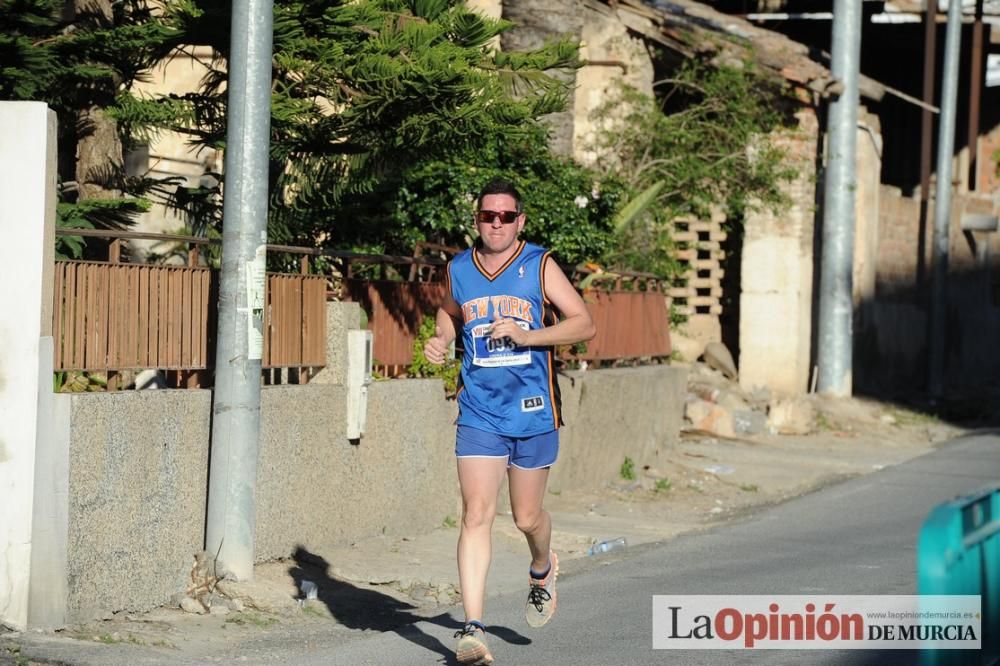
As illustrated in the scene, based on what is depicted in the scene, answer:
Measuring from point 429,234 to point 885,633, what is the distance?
19.7 ft

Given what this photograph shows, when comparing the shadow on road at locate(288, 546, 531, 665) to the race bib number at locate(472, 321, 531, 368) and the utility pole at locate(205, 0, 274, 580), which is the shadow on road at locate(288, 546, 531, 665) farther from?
the race bib number at locate(472, 321, 531, 368)

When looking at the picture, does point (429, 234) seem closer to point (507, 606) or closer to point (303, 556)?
point (303, 556)

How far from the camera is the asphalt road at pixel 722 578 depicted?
6945 mm

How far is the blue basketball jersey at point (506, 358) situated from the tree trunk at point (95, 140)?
13.0ft

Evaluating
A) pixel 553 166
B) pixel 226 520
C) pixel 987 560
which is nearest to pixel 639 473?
pixel 553 166

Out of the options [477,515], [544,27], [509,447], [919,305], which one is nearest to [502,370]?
[509,447]

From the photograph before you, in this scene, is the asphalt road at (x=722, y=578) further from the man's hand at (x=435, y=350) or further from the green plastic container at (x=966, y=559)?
the green plastic container at (x=966, y=559)

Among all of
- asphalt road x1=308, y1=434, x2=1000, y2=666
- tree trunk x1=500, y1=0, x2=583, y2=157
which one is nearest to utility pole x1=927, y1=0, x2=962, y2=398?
asphalt road x1=308, y1=434, x2=1000, y2=666

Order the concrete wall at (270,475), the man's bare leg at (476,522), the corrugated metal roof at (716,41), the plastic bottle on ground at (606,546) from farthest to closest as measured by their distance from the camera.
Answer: the corrugated metal roof at (716,41), the plastic bottle on ground at (606,546), the concrete wall at (270,475), the man's bare leg at (476,522)

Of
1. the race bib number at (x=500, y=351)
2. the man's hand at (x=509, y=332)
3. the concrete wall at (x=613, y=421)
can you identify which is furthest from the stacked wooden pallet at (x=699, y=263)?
the man's hand at (x=509, y=332)

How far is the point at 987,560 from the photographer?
520cm

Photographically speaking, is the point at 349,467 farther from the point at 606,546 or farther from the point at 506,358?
the point at 506,358

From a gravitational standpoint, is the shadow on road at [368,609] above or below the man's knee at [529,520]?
below

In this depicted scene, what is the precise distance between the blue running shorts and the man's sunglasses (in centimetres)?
89
